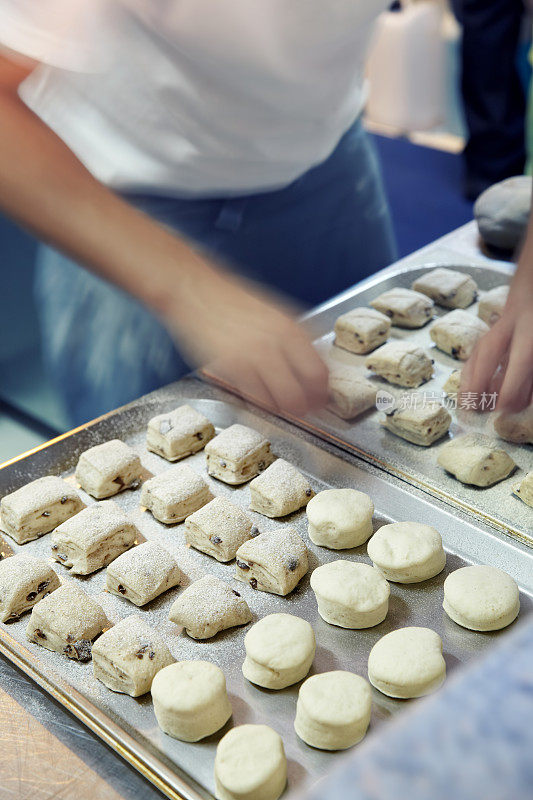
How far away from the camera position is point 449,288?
1.79 m

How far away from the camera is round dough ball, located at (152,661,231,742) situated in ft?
3.17

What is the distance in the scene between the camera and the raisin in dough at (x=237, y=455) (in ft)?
4.56

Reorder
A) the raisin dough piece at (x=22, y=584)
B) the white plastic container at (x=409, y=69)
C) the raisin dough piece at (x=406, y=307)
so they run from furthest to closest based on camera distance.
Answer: the white plastic container at (x=409, y=69) → the raisin dough piece at (x=406, y=307) → the raisin dough piece at (x=22, y=584)

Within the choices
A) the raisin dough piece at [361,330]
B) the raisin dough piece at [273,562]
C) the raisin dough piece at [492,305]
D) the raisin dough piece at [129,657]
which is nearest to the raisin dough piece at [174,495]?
the raisin dough piece at [273,562]

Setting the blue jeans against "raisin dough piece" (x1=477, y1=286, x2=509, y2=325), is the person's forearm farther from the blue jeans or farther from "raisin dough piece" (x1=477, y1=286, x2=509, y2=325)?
"raisin dough piece" (x1=477, y1=286, x2=509, y2=325)

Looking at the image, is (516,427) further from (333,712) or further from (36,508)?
(36,508)

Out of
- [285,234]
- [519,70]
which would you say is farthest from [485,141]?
[285,234]

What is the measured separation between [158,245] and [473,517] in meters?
0.65

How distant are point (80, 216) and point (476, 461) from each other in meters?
0.74

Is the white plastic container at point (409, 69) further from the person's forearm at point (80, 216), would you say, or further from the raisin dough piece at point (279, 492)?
the raisin dough piece at point (279, 492)

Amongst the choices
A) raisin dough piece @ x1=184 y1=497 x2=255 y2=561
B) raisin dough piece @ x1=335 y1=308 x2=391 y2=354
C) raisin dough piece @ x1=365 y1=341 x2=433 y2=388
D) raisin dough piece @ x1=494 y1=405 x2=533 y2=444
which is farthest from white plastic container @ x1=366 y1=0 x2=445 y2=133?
raisin dough piece @ x1=184 y1=497 x2=255 y2=561

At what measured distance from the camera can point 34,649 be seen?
112 cm

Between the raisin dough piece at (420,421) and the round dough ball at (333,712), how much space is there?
1.79 ft

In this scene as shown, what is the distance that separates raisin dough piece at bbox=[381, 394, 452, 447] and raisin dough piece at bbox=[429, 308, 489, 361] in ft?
0.60
